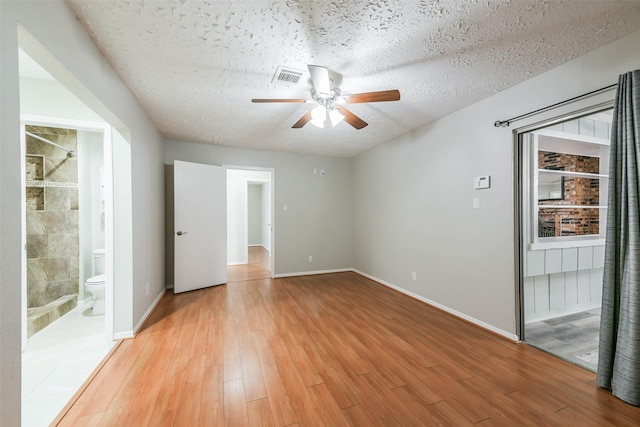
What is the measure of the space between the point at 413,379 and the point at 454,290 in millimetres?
1456

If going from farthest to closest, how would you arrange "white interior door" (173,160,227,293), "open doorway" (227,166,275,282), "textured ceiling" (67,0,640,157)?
"open doorway" (227,166,275,282)
"white interior door" (173,160,227,293)
"textured ceiling" (67,0,640,157)

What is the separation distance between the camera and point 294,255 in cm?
466

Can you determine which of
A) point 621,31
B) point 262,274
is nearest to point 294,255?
point 262,274

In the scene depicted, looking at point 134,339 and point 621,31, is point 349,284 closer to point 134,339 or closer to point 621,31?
point 134,339

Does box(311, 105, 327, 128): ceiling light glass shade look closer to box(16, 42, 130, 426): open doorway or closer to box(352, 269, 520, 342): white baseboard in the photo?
box(16, 42, 130, 426): open doorway

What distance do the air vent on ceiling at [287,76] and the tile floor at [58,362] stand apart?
2728mm

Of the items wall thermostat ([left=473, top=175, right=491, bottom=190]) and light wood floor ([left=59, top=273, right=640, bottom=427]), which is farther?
wall thermostat ([left=473, top=175, right=491, bottom=190])

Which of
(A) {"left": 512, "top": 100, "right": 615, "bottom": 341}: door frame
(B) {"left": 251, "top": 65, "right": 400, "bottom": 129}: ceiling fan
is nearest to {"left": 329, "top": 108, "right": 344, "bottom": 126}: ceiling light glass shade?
(B) {"left": 251, "top": 65, "right": 400, "bottom": 129}: ceiling fan

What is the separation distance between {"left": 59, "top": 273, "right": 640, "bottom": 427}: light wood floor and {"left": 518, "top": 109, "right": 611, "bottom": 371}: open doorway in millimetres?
655

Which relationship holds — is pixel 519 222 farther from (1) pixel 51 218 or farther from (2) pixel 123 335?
Answer: (1) pixel 51 218

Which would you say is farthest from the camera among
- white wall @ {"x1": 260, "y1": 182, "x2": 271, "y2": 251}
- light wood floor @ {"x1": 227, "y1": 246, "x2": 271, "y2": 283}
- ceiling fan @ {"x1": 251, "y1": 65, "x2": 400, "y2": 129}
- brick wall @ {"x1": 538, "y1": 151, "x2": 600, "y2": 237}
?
white wall @ {"x1": 260, "y1": 182, "x2": 271, "y2": 251}

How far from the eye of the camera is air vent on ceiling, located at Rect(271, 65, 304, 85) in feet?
6.54

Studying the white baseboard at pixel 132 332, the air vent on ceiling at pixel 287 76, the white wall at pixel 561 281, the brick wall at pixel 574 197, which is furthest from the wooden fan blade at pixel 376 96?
the white baseboard at pixel 132 332

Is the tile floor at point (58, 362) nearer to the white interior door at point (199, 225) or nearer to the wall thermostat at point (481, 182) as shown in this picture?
the white interior door at point (199, 225)
